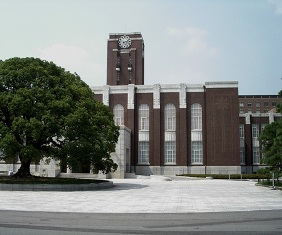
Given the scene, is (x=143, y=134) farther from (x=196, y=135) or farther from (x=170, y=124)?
(x=196, y=135)

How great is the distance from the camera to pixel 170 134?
4516 cm

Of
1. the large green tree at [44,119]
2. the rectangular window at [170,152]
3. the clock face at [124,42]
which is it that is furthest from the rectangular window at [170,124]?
the large green tree at [44,119]

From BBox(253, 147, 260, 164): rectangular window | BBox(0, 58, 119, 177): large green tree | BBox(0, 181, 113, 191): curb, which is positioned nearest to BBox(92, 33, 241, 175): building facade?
BBox(253, 147, 260, 164): rectangular window

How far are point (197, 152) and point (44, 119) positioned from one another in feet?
90.1

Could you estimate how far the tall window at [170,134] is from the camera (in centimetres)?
4475

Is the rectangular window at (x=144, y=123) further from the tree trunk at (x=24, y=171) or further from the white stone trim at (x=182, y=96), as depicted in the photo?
the tree trunk at (x=24, y=171)

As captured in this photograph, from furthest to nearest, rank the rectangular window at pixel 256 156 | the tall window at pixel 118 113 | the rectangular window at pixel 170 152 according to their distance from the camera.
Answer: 1. the rectangular window at pixel 256 156
2. the tall window at pixel 118 113
3. the rectangular window at pixel 170 152

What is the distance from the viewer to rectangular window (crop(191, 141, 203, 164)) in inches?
1750

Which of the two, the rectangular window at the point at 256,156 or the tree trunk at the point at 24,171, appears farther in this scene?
the rectangular window at the point at 256,156

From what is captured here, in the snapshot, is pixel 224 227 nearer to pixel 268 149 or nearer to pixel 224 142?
pixel 268 149

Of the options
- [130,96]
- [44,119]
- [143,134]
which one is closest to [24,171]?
[44,119]

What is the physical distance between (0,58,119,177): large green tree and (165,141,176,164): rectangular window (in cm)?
2222

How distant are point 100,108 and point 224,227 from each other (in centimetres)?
1602

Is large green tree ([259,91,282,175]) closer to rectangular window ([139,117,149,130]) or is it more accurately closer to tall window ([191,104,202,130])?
tall window ([191,104,202,130])
